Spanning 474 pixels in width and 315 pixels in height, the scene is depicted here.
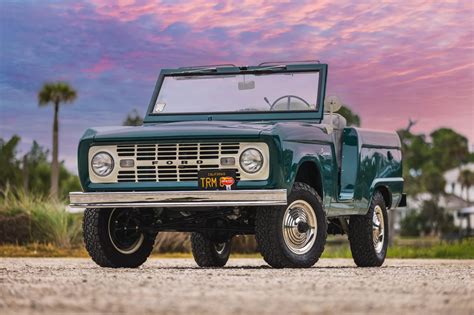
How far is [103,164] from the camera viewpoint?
1162 centimetres

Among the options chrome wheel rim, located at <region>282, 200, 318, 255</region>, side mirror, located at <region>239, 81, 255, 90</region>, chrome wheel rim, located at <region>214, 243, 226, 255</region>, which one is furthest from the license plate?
chrome wheel rim, located at <region>214, 243, 226, 255</region>

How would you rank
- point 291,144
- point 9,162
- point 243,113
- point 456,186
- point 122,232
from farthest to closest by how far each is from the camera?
point 456,186, point 9,162, point 243,113, point 122,232, point 291,144

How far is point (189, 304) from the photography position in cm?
712

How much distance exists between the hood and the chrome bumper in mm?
581

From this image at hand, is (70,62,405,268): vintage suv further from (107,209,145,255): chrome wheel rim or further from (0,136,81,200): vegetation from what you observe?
(0,136,81,200): vegetation

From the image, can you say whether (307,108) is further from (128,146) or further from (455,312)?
(455,312)

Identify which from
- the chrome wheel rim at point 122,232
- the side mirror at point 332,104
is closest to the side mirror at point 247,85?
the side mirror at point 332,104

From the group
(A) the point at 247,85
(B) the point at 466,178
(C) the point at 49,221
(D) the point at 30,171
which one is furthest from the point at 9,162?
(A) the point at 247,85

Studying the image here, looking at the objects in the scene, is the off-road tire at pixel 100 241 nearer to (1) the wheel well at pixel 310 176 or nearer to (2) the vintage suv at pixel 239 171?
(2) the vintage suv at pixel 239 171

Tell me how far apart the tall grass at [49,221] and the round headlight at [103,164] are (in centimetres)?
1028

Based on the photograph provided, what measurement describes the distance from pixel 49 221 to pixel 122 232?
32.7ft

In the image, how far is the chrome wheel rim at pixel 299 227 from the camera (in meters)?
11.3

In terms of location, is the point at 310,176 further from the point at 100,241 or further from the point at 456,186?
the point at 456,186

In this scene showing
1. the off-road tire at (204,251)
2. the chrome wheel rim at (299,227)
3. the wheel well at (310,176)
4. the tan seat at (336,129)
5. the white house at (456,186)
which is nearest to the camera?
the chrome wheel rim at (299,227)
